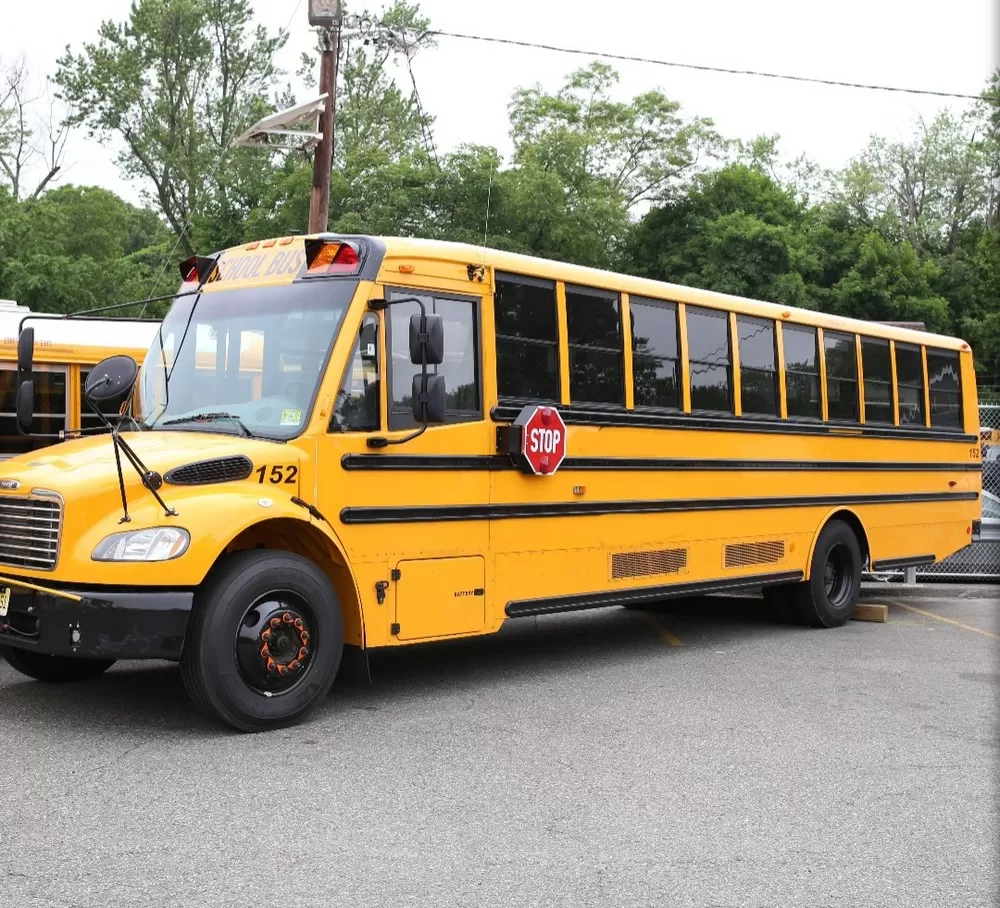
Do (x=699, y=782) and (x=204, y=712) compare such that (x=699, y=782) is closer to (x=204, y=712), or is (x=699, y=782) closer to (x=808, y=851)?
(x=808, y=851)

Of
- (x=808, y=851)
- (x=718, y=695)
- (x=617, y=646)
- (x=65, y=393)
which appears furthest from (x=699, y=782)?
(x=65, y=393)

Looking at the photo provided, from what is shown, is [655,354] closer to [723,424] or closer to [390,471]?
[723,424]

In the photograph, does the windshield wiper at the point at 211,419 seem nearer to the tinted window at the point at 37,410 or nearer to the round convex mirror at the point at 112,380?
the round convex mirror at the point at 112,380

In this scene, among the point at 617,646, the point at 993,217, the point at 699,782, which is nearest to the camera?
the point at 699,782

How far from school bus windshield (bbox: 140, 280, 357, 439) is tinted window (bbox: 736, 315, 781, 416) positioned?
401 cm

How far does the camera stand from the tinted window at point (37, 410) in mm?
10438

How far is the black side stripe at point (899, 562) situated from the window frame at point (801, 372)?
5.43ft

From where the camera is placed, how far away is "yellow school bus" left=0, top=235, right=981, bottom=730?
6.00 m

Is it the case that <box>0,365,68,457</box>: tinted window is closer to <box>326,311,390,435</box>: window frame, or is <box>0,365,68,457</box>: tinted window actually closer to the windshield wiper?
the windshield wiper

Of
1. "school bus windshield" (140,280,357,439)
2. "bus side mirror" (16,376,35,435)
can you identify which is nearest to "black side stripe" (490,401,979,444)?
"school bus windshield" (140,280,357,439)

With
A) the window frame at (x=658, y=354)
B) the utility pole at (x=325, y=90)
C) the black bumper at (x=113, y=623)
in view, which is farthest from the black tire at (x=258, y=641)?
the utility pole at (x=325, y=90)

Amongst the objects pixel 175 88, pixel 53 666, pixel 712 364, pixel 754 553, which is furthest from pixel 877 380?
pixel 175 88

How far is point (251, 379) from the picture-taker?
270 inches

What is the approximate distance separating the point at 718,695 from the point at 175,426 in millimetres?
3531
